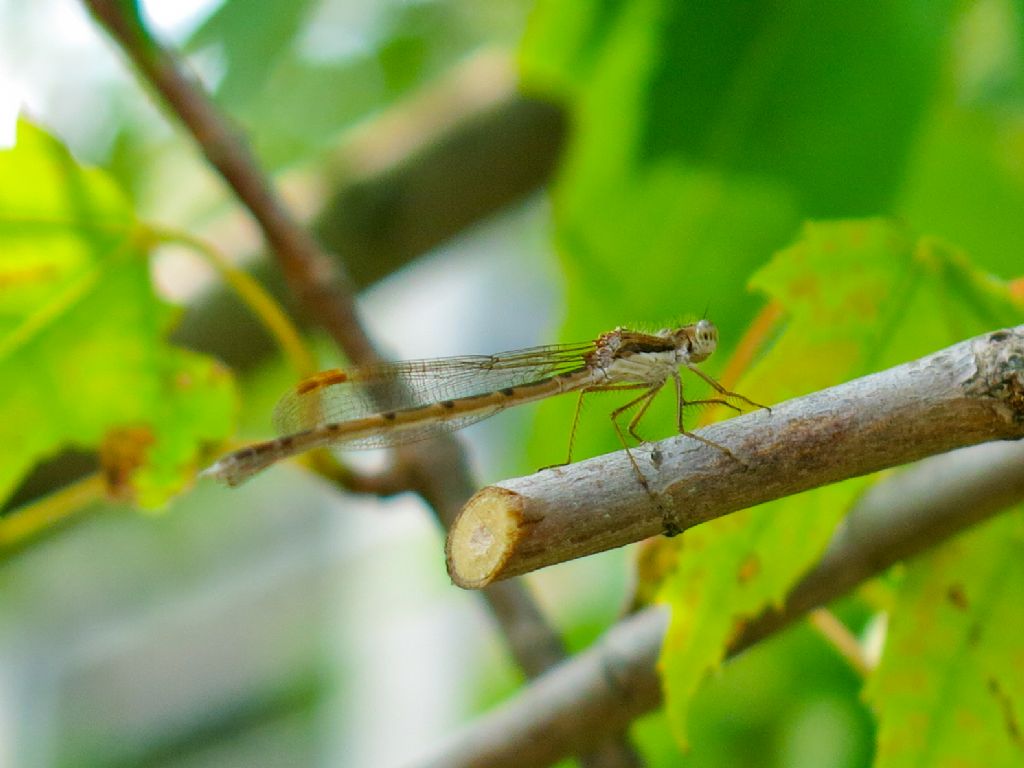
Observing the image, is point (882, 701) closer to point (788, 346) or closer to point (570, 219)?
point (788, 346)

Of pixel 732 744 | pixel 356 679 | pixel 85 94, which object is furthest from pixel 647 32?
pixel 356 679

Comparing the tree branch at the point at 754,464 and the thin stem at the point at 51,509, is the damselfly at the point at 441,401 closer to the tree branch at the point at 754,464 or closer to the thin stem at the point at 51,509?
the thin stem at the point at 51,509

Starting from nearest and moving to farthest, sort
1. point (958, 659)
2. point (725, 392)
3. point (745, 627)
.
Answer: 1. point (958, 659)
2. point (745, 627)
3. point (725, 392)

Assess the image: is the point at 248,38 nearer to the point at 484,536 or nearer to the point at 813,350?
the point at 813,350

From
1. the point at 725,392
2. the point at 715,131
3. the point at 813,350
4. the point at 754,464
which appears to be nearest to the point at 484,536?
the point at 754,464

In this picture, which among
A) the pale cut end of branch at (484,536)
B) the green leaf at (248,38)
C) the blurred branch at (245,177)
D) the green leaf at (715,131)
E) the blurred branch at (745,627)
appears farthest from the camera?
the green leaf at (715,131)

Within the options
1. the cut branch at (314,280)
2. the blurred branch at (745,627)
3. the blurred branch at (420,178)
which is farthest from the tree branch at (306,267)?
the blurred branch at (420,178)
